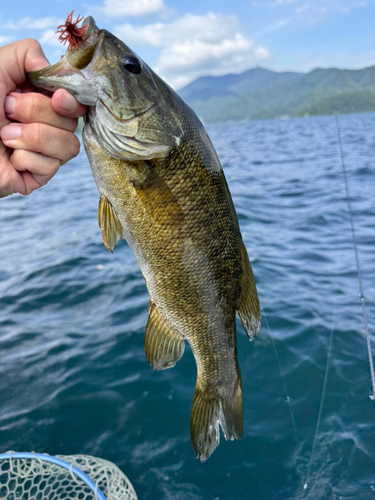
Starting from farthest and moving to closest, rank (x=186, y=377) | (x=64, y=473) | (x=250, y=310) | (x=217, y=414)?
(x=186, y=377) → (x=64, y=473) → (x=217, y=414) → (x=250, y=310)

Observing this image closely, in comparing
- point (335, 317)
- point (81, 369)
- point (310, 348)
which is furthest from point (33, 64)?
point (335, 317)

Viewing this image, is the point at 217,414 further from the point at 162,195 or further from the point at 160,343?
the point at 162,195

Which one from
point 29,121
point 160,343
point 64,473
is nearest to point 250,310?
point 160,343

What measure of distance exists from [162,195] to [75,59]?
0.70 metres

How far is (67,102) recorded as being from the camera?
169 cm

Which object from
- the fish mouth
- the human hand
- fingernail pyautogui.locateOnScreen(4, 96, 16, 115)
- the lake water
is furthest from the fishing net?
the fish mouth

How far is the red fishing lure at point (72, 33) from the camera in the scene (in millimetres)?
1572

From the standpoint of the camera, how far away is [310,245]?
26.6ft

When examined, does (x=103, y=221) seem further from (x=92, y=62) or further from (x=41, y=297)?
(x=41, y=297)

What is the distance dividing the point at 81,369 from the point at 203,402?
2774 mm

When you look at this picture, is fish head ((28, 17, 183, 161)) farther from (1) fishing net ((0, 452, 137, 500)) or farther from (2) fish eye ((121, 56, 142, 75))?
(1) fishing net ((0, 452, 137, 500))

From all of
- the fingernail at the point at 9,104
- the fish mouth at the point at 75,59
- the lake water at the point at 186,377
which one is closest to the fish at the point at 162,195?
the fish mouth at the point at 75,59

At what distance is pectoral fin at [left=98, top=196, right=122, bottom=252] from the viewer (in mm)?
2021

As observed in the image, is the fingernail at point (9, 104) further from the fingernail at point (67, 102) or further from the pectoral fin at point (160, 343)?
the pectoral fin at point (160, 343)
